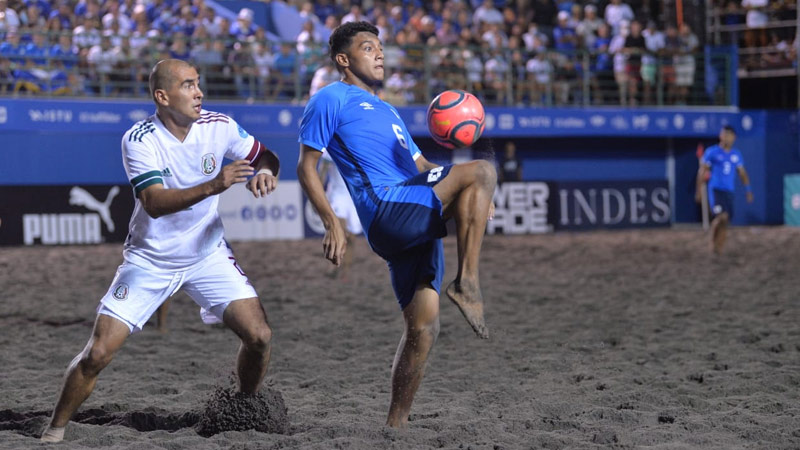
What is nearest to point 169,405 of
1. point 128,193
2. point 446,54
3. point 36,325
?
point 36,325

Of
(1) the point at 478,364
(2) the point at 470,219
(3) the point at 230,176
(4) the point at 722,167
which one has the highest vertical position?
(3) the point at 230,176

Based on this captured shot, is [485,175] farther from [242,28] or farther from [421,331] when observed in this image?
[242,28]

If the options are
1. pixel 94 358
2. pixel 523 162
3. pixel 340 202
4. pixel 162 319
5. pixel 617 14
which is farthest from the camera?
pixel 617 14

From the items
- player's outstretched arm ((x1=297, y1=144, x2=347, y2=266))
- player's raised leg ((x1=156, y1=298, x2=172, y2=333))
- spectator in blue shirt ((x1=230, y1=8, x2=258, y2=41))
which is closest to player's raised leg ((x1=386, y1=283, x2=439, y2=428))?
player's outstretched arm ((x1=297, y1=144, x2=347, y2=266))

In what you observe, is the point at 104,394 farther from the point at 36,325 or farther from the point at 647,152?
the point at 647,152

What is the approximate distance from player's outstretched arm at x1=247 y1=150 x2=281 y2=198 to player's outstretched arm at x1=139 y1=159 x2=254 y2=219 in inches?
3.5

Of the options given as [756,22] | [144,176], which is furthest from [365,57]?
[756,22]

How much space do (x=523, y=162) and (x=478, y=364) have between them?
57.1 ft

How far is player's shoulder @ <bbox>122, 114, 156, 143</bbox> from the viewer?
468cm

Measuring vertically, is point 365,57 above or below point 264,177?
above

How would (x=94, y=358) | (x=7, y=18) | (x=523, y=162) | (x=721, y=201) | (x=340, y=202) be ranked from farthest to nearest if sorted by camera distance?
(x=523, y=162) → (x=7, y=18) → (x=721, y=201) → (x=340, y=202) → (x=94, y=358)

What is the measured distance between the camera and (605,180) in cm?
2347

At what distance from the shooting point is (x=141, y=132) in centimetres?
473

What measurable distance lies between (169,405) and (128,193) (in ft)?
42.5
